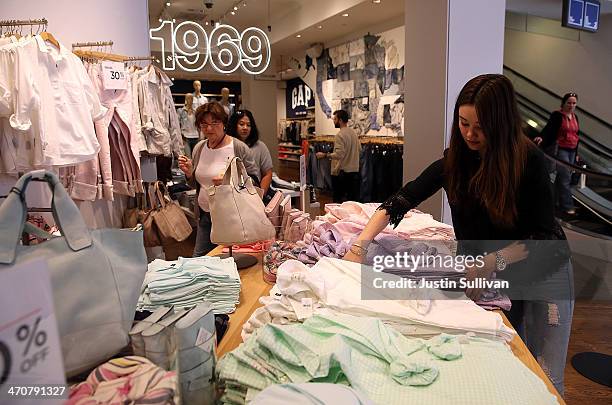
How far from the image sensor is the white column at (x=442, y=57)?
375 centimetres

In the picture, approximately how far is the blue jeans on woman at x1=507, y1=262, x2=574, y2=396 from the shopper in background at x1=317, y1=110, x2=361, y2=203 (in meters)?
5.18

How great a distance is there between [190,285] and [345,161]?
221 inches

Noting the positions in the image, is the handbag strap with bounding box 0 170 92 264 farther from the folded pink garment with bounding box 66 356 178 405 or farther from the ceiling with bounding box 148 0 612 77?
the ceiling with bounding box 148 0 612 77

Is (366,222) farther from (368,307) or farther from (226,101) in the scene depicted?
(226,101)

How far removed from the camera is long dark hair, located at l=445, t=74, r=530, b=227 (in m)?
1.50

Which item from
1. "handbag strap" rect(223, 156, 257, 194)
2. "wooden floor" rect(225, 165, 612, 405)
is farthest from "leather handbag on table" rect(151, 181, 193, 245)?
"handbag strap" rect(223, 156, 257, 194)

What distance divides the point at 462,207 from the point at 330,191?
6.29 m

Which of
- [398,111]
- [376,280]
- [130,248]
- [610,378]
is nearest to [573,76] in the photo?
[398,111]

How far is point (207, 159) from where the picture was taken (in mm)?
2945

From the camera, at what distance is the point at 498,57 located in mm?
3881

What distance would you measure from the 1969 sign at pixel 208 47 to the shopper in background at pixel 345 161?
265 cm

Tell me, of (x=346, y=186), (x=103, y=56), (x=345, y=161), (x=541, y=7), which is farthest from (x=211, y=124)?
(x=541, y=7)

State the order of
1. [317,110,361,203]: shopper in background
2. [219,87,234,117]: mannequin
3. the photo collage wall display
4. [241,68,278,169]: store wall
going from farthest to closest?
1. the photo collage wall display
2. [317,110,361,203]: shopper in background
3. [241,68,278,169]: store wall
4. [219,87,234,117]: mannequin

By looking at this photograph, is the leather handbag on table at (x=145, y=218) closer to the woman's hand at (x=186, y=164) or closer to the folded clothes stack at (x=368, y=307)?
the woman's hand at (x=186, y=164)
